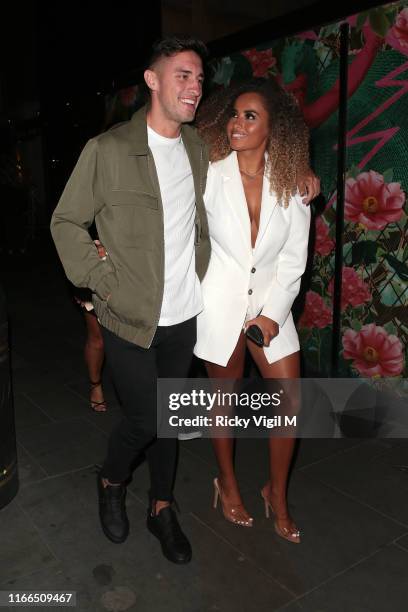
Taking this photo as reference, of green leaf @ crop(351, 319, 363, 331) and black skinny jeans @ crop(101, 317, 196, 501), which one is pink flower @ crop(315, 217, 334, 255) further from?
black skinny jeans @ crop(101, 317, 196, 501)

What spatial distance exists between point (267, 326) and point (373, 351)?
1.89 m

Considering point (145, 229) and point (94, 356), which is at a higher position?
point (145, 229)

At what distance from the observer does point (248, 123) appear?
93.4 inches

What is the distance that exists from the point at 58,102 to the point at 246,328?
36.5 feet

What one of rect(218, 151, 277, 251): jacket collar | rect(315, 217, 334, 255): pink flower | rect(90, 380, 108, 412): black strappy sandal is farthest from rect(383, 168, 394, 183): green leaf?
rect(90, 380, 108, 412): black strappy sandal

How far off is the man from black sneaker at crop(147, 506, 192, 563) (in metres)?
0.03

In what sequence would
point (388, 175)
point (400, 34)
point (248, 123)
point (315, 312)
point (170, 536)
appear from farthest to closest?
1. point (315, 312)
2. point (388, 175)
3. point (400, 34)
4. point (170, 536)
5. point (248, 123)

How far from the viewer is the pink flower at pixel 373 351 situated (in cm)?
396

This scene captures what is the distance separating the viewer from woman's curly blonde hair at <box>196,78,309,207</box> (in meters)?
2.39

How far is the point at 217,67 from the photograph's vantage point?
15.5 feet

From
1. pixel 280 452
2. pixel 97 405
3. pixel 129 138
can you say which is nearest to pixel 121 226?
pixel 129 138

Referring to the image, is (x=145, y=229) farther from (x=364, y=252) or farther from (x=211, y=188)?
(x=364, y=252)

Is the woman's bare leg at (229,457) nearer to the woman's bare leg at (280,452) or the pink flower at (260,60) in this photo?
the woman's bare leg at (280,452)

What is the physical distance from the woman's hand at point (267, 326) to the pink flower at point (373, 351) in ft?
5.81
